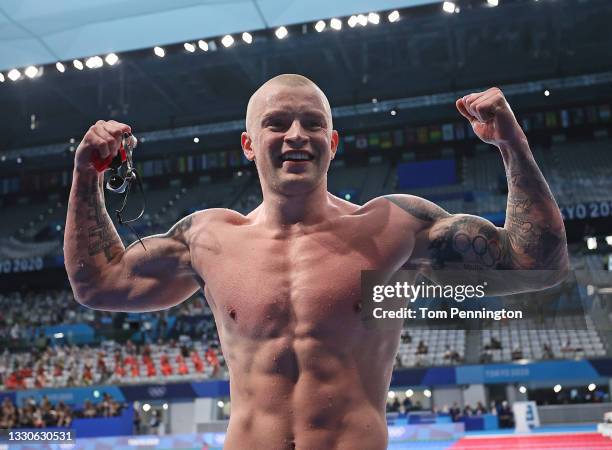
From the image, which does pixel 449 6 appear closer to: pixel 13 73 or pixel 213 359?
pixel 13 73

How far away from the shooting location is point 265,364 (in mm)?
1901

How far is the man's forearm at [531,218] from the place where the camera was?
1808 mm

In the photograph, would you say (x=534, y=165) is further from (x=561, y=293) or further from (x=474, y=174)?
(x=474, y=174)

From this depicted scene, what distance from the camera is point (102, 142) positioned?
2.03 m

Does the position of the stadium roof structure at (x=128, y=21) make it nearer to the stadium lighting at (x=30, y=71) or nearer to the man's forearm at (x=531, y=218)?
→ the stadium lighting at (x=30, y=71)

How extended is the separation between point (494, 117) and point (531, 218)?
0.94 ft

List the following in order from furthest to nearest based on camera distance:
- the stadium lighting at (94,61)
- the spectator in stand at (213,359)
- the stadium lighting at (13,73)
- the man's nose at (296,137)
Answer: the spectator in stand at (213,359) < the stadium lighting at (94,61) < the stadium lighting at (13,73) < the man's nose at (296,137)

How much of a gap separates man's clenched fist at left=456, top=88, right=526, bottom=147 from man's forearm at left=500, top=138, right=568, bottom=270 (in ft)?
0.10

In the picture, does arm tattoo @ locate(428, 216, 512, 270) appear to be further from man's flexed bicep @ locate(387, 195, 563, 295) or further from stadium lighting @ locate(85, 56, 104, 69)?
stadium lighting @ locate(85, 56, 104, 69)

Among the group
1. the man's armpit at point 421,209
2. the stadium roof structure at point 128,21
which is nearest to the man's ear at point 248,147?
the man's armpit at point 421,209

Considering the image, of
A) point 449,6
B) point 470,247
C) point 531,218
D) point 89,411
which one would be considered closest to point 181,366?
point 89,411

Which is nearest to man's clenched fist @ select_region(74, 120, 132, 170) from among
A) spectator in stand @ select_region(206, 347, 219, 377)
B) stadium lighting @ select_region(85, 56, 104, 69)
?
stadium lighting @ select_region(85, 56, 104, 69)

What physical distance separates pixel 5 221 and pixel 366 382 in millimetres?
26562

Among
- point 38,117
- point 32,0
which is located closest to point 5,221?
point 38,117
